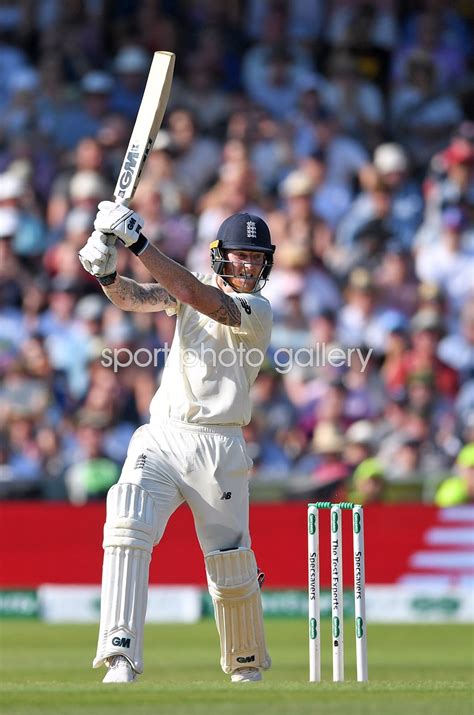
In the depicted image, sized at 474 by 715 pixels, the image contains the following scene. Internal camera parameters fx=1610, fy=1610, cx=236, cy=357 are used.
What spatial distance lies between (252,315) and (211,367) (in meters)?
0.24

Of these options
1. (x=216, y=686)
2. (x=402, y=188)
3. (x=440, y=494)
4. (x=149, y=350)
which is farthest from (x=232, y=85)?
(x=216, y=686)

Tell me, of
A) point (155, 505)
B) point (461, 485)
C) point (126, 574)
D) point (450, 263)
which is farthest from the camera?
point (450, 263)

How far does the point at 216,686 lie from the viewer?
5297 mm

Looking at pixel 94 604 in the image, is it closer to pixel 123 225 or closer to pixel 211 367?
pixel 211 367

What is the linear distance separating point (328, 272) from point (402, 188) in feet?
3.38

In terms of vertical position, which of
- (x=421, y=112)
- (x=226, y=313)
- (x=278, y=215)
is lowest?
(x=226, y=313)

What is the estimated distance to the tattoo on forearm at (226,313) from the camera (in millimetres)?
5598

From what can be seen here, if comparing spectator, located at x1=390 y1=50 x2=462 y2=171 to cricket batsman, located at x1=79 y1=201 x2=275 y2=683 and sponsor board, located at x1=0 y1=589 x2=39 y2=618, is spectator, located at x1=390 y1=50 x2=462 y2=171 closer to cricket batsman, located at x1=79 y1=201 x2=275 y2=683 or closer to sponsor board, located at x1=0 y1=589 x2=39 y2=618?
sponsor board, located at x1=0 y1=589 x2=39 y2=618

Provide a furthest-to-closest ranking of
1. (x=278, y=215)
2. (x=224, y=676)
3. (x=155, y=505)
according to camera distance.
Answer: (x=278, y=215) → (x=224, y=676) → (x=155, y=505)

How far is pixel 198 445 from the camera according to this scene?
5.73m

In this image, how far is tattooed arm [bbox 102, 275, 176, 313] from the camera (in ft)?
18.7

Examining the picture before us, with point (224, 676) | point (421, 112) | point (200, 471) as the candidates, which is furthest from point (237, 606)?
point (421, 112)

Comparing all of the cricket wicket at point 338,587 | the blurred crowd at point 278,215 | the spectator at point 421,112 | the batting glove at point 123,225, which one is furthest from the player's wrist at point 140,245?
the spectator at point 421,112

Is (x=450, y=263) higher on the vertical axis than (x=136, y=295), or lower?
higher
